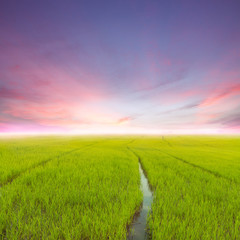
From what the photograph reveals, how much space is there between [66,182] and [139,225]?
3.45 metres

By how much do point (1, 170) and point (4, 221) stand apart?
497 cm

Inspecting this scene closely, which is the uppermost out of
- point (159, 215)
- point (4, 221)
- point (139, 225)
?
point (4, 221)

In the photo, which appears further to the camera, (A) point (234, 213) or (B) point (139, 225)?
(A) point (234, 213)

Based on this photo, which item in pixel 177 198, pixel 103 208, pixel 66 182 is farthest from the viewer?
pixel 66 182

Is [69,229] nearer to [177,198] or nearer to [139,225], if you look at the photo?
[139,225]

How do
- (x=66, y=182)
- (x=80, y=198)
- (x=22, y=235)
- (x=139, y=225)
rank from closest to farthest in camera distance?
(x=22, y=235)
(x=139, y=225)
(x=80, y=198)
(x=66, y=182)

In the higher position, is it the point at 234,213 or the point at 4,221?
the point at 4,221

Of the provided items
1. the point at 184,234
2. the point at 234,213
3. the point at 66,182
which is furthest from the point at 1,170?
the point at 234,213

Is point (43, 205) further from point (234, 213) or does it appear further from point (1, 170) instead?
point (234, 213)

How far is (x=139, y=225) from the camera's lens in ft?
10.1

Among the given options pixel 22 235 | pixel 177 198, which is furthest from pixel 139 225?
pixel 22 235

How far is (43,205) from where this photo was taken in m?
3.37

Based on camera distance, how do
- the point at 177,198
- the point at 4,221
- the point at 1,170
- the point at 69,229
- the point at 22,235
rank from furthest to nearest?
the point at 1,170, the point at 177,198, the point at 4,221, the point at 69,229, the point at 22,235

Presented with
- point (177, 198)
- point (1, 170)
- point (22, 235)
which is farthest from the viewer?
point (1, 170)
